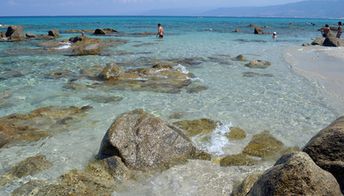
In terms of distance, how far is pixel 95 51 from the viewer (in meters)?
30.3

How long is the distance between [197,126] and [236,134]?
1.37 metres

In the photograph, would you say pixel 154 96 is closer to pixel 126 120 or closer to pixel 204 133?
pixel 204 133

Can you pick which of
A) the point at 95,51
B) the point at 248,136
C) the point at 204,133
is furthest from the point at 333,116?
the point at 95,51

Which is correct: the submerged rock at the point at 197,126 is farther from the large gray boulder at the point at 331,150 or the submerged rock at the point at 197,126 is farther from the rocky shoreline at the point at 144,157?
the large gray boulder at the point at 331,150

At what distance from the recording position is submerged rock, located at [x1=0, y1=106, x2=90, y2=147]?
11273 mm

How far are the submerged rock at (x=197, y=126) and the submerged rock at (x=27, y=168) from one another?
4391 millimetres

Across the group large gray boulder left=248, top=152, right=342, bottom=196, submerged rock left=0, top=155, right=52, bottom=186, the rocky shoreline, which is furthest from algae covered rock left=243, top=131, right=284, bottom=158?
submerged rock left=0, top=155, right=52, bottom=186

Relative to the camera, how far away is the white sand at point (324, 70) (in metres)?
15.8

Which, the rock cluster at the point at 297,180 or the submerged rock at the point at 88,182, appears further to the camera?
the submerged rock at the point at 88,182

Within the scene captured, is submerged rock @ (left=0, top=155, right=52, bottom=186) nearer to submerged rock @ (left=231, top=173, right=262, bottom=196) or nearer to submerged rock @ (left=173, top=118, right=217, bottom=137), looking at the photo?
submerged rock @ (left=173, top=118, right=217, bottom=137)

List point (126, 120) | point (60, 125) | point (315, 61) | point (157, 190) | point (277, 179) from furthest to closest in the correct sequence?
1. point (315, 61)
2. point (60, 125)
3. point (126, 120)
4. point (157, 190)
5. point (277, 179)

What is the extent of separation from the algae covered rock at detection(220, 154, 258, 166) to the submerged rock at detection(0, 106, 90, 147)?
225 inches

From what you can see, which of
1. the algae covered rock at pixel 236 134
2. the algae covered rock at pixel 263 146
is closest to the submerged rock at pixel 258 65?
the algae covered rock at pixel 236 134

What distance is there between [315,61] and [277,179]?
22634 millimetres
